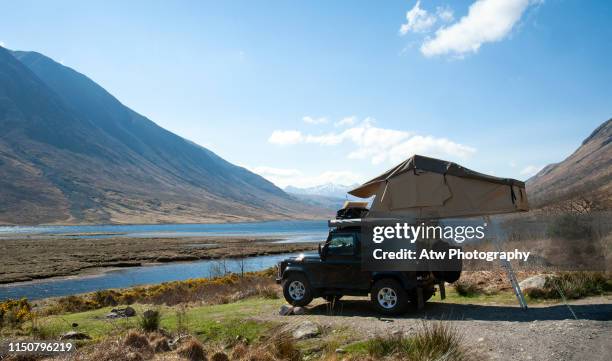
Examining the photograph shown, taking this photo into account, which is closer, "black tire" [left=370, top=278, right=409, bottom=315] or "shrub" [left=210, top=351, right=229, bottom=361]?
"shrub" [left=210, top=351, right=229, bottom=361]

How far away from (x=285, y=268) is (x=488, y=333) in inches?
233

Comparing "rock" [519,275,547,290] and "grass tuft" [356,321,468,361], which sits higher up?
"rock" [519,275,547,290]

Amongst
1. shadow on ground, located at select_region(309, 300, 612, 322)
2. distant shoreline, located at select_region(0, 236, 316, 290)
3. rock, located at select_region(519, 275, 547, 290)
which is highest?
rock, located at select_region(519, 275, 547, 290)

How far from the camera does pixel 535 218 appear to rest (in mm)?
23250

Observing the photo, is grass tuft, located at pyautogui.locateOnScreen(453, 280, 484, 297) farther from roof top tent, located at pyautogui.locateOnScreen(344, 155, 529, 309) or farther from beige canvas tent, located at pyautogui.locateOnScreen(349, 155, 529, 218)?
beige canvas tent, located at pyautogui.locateOnScreen(349, 155, 529, 218)

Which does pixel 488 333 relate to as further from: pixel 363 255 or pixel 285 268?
pixel 285 268

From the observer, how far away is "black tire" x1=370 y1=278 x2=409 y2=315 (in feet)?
36.3

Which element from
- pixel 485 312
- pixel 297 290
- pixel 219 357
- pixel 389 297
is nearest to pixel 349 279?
pixel 389 297

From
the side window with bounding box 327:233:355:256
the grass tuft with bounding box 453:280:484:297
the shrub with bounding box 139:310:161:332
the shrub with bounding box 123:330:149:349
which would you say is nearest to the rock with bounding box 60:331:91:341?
the shrub with bounding box 139:310:161:332

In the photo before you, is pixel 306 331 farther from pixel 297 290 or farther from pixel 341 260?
pixel 297 290

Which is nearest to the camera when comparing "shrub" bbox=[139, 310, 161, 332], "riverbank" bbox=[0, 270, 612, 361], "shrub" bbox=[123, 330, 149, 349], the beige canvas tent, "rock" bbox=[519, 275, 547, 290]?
"riverbank" bbox=[0, 270, 612, 361]

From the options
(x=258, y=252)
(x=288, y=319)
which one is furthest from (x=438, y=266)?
(x=258, y=252)

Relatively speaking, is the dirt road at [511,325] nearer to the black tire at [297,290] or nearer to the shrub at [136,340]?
the black tire at [297,290]

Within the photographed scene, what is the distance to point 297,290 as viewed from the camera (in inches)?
497
